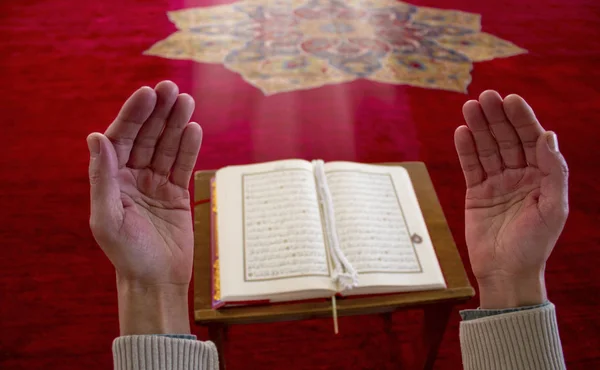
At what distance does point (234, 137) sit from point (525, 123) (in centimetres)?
126

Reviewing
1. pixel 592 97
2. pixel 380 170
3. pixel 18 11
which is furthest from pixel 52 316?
pixel 592 97

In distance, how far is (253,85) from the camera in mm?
2219

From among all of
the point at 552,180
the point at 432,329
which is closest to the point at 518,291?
the point at 552,180

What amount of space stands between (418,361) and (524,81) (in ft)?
4.89

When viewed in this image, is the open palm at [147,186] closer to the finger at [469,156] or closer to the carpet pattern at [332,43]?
the finger at [469,156]

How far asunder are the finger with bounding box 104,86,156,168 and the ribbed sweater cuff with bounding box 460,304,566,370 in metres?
0.65

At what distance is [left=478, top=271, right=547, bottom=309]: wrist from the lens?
0.88 meters

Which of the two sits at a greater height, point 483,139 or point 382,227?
point 483,139

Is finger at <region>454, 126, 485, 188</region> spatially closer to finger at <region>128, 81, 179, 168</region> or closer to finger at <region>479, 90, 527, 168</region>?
finger at <region>479, 90, 527, 168</region>

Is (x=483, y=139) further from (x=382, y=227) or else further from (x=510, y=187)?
(x=382, y=227)

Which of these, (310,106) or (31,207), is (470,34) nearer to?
(310,106)

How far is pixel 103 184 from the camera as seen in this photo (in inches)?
31.3

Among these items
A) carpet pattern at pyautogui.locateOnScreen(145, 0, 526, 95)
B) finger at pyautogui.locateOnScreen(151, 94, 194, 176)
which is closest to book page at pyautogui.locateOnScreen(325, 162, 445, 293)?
finger at pyautogui.locateOnScreen(151, 94, 194, 176)

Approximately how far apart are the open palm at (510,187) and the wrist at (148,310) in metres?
0.53
